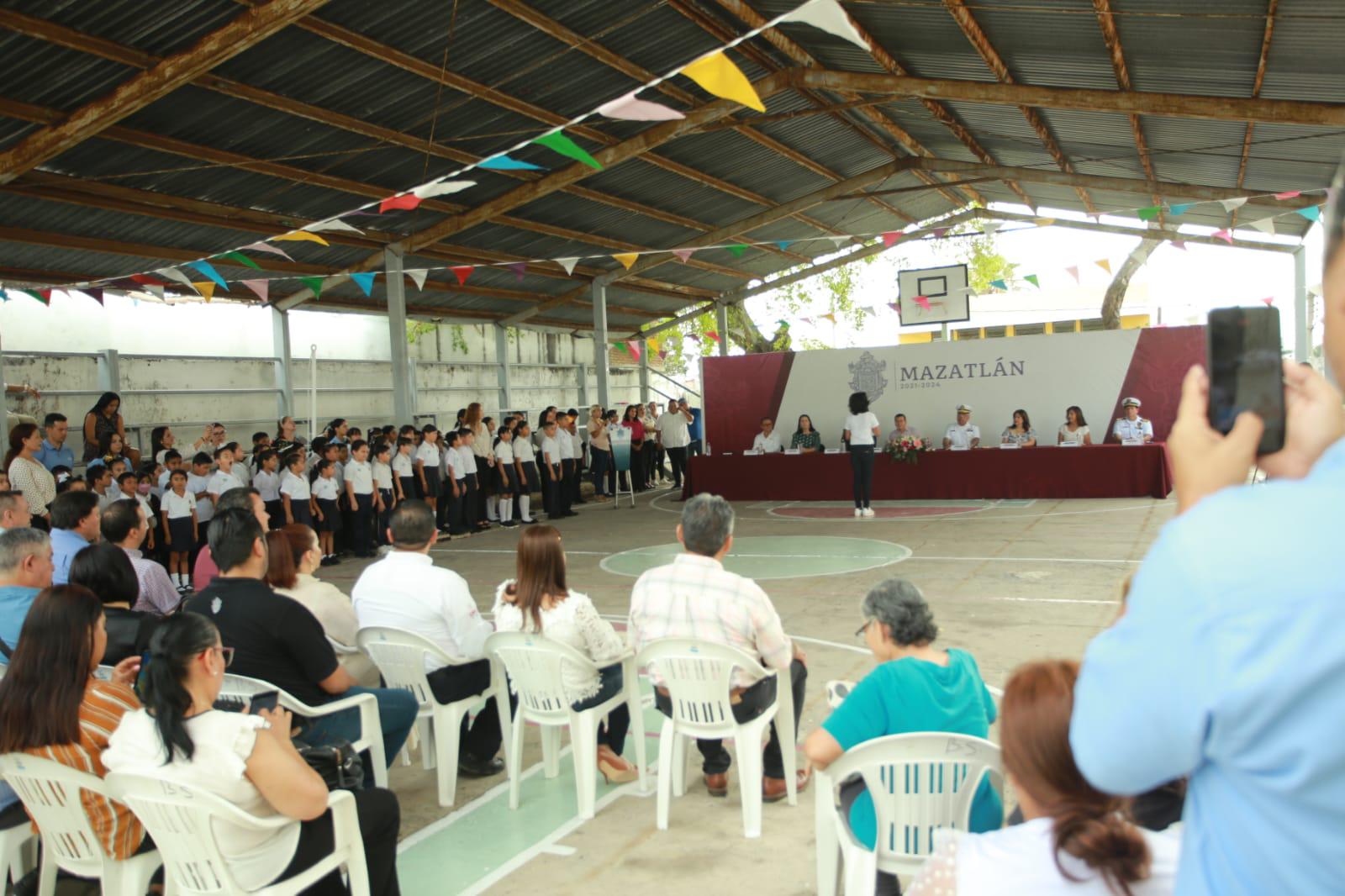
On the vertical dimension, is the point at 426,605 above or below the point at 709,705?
above

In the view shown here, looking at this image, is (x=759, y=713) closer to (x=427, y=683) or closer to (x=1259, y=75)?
(x=427, y=683)

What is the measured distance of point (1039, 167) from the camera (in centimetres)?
1581

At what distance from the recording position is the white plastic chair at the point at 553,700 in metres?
3.77

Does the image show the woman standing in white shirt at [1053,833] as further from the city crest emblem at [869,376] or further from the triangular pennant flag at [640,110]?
the city crest emblem at [869,376]

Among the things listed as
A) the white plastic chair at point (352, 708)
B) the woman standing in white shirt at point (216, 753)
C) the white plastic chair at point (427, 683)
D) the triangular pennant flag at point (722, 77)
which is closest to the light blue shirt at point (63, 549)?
the white plastic chair at point (427, 683)

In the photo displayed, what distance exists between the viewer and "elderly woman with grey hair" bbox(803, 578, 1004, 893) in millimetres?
2592

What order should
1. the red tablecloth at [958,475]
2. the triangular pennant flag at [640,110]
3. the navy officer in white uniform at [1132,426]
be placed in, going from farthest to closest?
the navy officer in white uniform at [1132,426], the red tablecloth at [958,475], the triangular pennant flag at [640,110]

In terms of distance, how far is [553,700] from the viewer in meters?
3.85

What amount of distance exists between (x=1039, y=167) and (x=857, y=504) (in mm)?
7075

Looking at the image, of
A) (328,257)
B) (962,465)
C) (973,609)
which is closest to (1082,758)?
(973,609)

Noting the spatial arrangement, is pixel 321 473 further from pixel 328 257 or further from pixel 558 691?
pixel 558 691

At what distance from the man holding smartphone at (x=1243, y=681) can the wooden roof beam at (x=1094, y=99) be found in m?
9.72

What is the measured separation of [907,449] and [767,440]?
2.21 meters

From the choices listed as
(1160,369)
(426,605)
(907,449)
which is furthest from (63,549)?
(1160,369)
